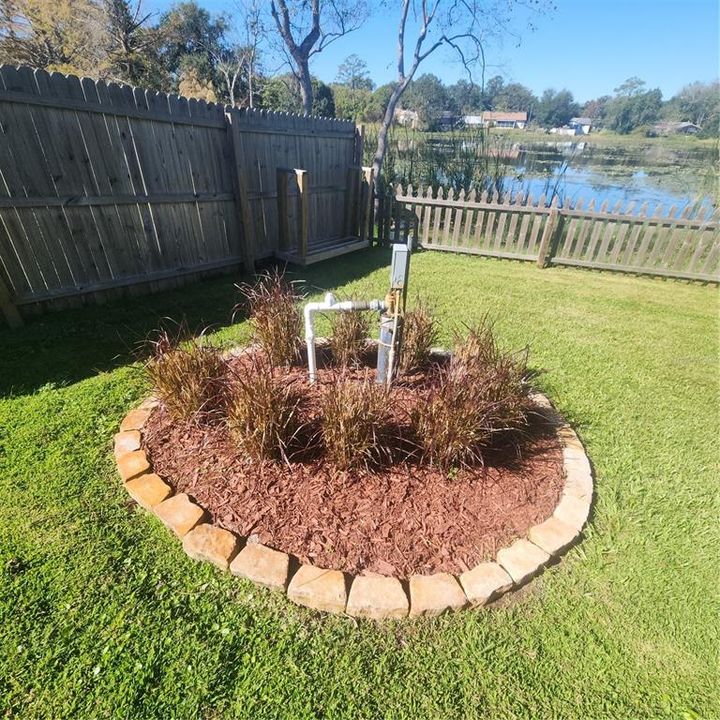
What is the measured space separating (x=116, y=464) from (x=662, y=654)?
2711 mm

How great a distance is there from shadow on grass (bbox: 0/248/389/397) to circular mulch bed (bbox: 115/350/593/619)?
955mm

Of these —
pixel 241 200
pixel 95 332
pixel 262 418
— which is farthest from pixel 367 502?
pixel 241 200

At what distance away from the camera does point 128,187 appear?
4117mm

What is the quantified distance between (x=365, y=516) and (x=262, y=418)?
72cm

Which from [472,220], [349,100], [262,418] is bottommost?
[262,418]

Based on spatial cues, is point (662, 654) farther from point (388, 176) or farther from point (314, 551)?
point (388, 176)

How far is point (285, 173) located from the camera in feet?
18.0

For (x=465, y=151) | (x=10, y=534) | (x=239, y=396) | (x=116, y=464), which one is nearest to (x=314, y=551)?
(x=239, y=396)

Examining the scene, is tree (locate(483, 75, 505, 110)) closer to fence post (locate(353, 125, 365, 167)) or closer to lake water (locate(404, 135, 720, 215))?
lake water (locate(404, 135, 720, 215))

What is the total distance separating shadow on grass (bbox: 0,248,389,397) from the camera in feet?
9.82

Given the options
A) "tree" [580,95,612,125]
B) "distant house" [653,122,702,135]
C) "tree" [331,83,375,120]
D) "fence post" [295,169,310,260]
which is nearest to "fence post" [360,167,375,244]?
"fence post" [295,169,310,260]

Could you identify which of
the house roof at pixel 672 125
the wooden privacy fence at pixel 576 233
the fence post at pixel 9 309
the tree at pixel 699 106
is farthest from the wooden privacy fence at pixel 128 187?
the house roof at pixel 672 125

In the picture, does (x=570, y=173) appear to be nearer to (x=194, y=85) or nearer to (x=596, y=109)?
(x=194, y=85)

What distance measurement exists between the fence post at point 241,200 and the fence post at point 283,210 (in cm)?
48
